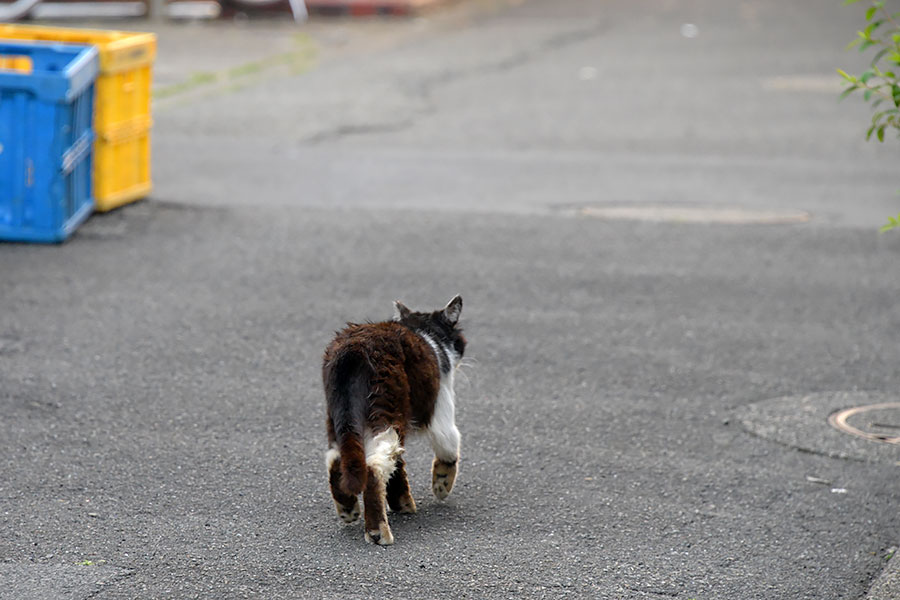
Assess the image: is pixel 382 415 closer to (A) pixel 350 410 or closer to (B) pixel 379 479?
(A) pixel 350 410

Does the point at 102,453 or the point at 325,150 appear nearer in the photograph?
the point at 102,453

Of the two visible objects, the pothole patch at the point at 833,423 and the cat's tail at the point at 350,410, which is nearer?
the cat's tail at the point at 350,410

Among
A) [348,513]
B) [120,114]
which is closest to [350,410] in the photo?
[348,513]

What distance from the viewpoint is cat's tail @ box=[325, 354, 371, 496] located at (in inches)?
175

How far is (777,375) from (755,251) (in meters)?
2.74

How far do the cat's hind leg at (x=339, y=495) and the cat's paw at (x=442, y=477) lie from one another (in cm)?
44

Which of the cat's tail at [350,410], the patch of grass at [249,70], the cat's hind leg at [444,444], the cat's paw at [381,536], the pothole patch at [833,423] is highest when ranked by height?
the cat's tail at [350,410]

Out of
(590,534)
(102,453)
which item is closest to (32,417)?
(102,453)

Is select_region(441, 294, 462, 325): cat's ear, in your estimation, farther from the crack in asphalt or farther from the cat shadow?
the crack in asphalt

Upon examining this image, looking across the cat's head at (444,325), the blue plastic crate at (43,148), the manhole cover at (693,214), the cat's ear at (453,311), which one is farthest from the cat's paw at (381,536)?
the manhole cover at (693,214)

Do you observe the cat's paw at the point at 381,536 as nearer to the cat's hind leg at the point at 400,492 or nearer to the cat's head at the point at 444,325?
the cat's hind leg at the point at 400,492

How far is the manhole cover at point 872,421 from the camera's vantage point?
6.11 meters

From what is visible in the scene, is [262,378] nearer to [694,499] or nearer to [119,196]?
[694,499]

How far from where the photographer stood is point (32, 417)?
19.5ft
